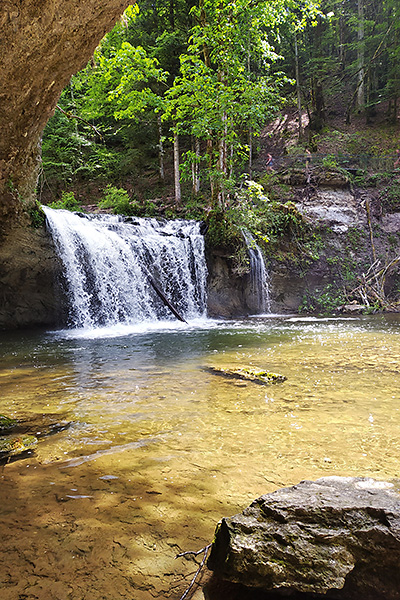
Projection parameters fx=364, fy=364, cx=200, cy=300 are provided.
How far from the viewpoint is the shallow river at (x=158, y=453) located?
1.48 meters

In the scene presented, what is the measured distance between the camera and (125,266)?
11.7 meters

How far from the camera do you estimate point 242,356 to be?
600cm

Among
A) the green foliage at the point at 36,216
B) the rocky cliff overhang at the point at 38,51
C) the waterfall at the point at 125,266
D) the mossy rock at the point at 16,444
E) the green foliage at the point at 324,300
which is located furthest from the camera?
the green foliage at the point at 324,300

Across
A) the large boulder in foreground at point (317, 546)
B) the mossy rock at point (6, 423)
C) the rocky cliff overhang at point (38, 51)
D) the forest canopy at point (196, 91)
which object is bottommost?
the mossy rock at point (6, 423)

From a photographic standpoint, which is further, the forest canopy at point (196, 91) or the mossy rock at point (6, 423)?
the forest canopy at point (196, 91)

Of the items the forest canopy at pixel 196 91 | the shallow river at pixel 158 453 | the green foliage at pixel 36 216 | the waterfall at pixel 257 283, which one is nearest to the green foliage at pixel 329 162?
the forest canopy at pixel 196 91

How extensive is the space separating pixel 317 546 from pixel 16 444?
2.18m

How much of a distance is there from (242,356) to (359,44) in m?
23.6

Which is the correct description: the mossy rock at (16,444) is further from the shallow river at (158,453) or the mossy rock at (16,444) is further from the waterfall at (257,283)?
the waterfall at (257,283)

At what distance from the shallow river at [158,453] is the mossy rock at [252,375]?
0.55 feet

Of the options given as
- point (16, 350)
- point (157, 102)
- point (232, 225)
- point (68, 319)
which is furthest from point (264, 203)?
point (16, 350)

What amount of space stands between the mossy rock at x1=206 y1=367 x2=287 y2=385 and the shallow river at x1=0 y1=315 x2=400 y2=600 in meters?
0.17

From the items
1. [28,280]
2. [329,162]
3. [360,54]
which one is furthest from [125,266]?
[360,54]

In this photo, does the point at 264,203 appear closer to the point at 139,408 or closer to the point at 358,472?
the point at 139,408
